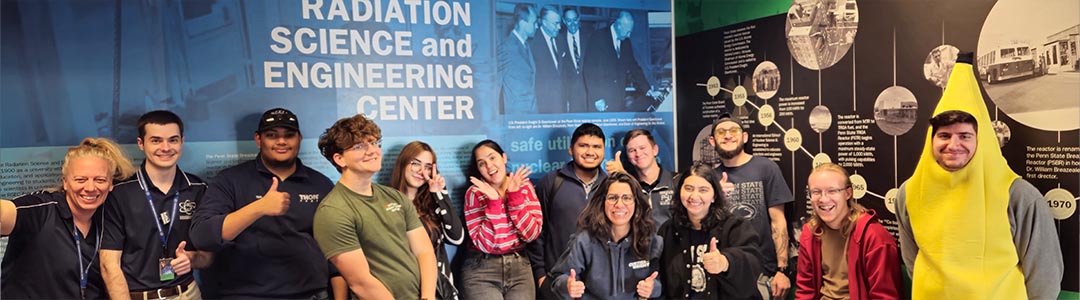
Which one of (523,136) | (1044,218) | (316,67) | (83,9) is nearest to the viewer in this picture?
(1044,218)

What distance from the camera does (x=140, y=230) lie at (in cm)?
376

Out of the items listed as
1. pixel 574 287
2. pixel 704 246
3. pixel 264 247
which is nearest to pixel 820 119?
pixel 704 246

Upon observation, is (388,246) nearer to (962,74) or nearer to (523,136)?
(523,136)

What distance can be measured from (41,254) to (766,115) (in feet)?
13.4

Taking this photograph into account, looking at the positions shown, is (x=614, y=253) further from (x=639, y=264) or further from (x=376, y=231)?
(x=376, y=231)

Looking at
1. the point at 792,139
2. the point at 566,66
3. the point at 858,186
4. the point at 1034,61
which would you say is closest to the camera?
the point at 1034,61

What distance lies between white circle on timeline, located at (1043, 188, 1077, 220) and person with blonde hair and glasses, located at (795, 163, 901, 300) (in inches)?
26.9

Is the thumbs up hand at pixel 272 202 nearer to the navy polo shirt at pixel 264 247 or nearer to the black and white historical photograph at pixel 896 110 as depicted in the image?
the navy polo shirt at pixel 264 247

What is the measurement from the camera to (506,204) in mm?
4504

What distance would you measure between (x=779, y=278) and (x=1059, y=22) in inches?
79.8

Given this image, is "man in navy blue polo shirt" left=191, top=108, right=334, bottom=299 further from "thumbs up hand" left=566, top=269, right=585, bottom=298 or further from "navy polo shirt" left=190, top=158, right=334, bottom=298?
"thumbs up hand" left=566, top=269, right=585, bottom=298

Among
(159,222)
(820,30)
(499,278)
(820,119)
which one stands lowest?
(499,278)

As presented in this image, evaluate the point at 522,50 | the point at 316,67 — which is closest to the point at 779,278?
the point at 522,50

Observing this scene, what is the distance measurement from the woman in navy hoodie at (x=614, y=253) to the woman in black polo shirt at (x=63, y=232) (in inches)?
92.2
